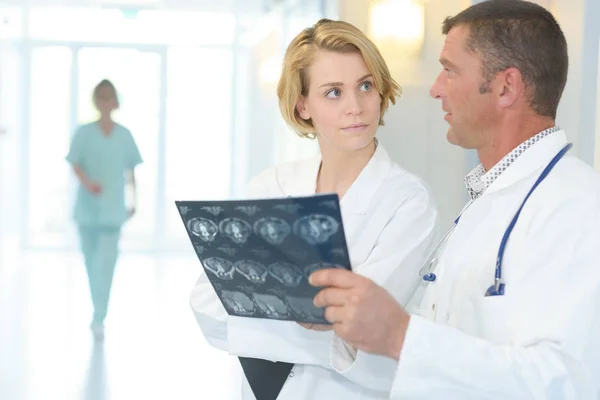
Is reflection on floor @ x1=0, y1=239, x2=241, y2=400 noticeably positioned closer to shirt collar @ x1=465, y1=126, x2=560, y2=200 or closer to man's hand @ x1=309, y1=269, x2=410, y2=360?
shirt collar @ x1=465, y1=126, x2=560, y2=200

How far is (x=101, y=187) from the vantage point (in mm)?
4449

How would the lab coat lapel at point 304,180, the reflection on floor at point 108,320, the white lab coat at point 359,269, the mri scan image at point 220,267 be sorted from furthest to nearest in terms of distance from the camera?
the reflection on floor at point 108,320 < the lab coat lapel at point 304,180 < the white lab coat at point 359,269 < the mri scan image at point 220,267

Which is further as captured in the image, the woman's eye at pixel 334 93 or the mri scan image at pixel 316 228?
the woman's eye at pixel 334 93

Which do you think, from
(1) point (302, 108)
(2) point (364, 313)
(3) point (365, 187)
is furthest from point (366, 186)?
(2) point (364, 313)

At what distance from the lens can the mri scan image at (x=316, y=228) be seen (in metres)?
1.15

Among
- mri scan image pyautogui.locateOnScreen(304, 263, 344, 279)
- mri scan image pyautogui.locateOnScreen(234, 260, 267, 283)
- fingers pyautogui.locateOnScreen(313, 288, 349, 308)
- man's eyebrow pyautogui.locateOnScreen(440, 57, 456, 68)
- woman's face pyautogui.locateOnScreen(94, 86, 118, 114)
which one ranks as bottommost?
fingers pyautogui.locateOnScreen(313, 288, 349, 308)

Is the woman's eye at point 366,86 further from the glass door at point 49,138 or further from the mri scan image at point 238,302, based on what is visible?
the glass door at point 49,138

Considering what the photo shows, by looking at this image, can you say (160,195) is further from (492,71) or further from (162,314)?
(492,71)

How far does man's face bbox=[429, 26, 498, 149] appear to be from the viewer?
140 cm

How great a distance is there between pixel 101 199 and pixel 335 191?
2884 millimetres

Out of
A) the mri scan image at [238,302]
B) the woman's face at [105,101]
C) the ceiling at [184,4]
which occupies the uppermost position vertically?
the ceiling at [184,4]

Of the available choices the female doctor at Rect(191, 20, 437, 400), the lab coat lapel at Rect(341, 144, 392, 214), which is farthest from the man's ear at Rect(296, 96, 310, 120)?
the lab coat lapel at Rect(341, 144, 392, 214)

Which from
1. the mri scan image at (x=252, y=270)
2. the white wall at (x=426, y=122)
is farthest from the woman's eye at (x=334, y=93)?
the white wall at (x=426, y=122)

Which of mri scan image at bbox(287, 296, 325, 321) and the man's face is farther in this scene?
the man's face
